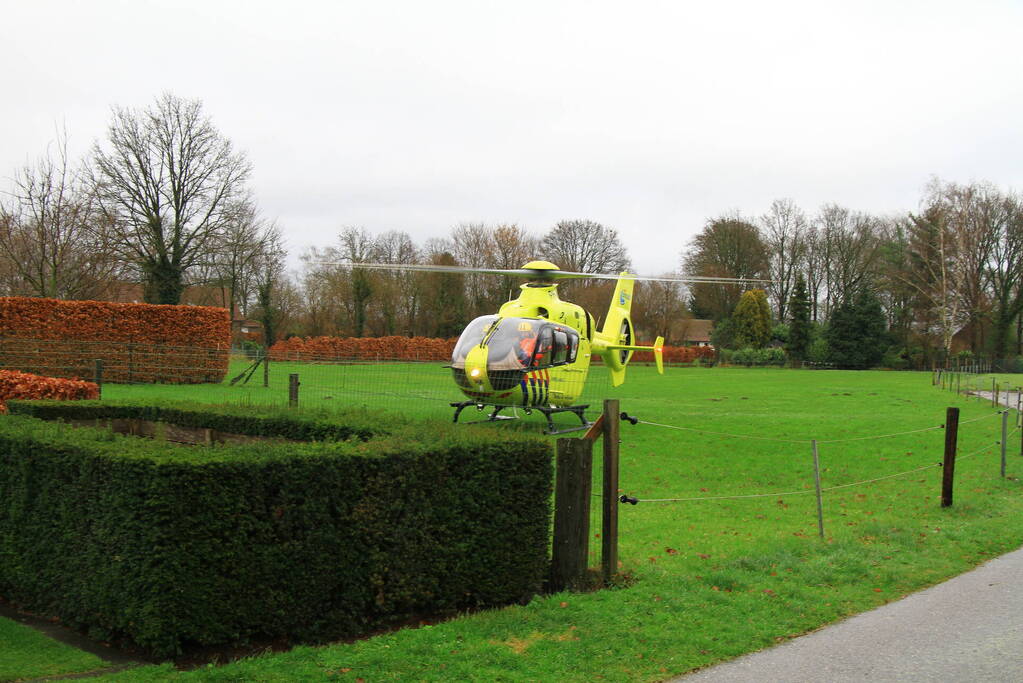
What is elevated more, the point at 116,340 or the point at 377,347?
the point at 116,340

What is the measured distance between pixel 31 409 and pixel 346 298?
188ft

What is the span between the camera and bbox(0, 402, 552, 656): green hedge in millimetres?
5359

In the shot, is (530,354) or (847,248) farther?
(847,248)

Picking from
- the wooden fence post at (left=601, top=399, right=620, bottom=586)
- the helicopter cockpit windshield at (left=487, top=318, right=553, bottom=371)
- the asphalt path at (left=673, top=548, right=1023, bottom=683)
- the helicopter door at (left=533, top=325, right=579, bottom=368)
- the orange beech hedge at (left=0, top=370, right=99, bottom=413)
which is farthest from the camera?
the helicopter door at (left=533, top=325, right=579, bottom=368)

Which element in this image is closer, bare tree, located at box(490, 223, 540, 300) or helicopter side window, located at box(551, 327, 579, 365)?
helicopter side window, located at box(551, 327, 579, 365)

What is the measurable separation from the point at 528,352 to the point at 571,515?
12.3 metres

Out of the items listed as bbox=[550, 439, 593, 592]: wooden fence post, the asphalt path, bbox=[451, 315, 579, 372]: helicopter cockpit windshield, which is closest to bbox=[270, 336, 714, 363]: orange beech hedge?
bbox=[451, 315, 579, 372]: helicopter cockpit windshield

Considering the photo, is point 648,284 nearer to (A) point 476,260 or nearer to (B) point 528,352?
(A) point 476,260

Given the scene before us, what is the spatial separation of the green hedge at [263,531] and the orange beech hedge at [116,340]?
22.0m

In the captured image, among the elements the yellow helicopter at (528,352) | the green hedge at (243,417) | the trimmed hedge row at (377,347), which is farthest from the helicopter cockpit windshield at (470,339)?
the trimmed hedge row at (377,347)

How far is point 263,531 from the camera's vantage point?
5.64 m

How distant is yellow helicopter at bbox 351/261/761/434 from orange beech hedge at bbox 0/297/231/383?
12.5 metres

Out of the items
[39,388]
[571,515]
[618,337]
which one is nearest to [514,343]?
[618,337]

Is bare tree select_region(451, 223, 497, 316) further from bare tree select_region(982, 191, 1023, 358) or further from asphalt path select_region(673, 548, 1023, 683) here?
asphalt path select_region(673, 548, 1023, 683)
